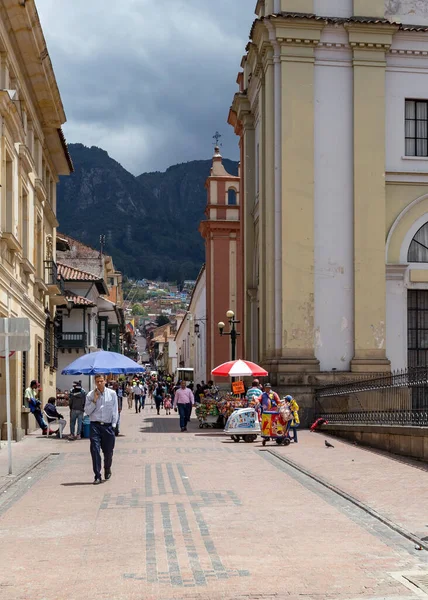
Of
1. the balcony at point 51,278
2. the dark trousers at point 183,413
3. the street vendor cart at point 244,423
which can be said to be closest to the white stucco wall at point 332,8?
the balcony at point 51,278

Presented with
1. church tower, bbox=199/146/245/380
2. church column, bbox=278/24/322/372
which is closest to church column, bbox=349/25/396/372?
church column, bbox=278/24/322/372

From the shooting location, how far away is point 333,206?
97.1 feet

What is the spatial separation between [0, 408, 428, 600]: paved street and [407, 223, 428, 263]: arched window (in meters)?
13.4

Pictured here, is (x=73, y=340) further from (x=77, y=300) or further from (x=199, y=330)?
(x=199, y=330)

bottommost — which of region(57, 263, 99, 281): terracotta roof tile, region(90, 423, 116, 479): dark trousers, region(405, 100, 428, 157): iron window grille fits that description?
region(90, 423, 116, 479): dark trousers

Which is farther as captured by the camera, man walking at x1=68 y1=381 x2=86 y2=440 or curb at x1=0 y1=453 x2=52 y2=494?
man walking at x1=68 y1=381 x2=86 y2=440

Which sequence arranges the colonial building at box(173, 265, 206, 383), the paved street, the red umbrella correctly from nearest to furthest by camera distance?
the paved street
the red umbrella
the colonial building at box(173, 265, 206, 383)

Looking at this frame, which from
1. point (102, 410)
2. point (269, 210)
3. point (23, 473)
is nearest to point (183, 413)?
point (269, 210)

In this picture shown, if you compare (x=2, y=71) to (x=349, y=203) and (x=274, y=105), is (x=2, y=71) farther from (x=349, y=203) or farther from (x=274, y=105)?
(x=349, y=203)

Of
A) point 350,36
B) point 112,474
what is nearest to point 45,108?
point 350,36

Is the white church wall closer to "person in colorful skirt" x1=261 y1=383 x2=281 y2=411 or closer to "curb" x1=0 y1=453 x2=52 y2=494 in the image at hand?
"person in colorful skirt" x1=261 y1=383 x2=281 y2=411

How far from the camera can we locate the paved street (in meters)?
7.88

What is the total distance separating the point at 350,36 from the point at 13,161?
1202 cm

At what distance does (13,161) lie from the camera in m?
23.3
